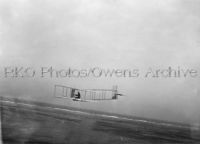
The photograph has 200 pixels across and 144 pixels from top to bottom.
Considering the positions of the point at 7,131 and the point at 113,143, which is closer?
the point at 7,131

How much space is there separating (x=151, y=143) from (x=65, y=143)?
140ft

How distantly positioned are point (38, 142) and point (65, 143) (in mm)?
7040

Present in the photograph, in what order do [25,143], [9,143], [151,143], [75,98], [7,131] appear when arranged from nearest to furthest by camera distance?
[9,143] → [25,143] → [7,131] → [151,143] → [75,98]

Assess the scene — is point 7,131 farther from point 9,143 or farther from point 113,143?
point 113,143

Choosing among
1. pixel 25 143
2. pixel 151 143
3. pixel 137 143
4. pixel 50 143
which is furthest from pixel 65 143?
pixel 151 143

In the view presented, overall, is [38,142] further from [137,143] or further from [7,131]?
[137,143]

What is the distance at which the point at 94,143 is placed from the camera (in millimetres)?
80938

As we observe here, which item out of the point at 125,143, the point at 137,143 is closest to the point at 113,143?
the point at 125,143

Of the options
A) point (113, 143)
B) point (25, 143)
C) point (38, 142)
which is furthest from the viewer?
point (113, 143)

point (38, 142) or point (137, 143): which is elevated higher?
point (38, 142)

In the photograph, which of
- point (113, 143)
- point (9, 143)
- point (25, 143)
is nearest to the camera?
point (9, 143)

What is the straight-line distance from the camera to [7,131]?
254ft

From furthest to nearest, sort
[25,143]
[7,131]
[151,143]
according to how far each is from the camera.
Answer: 1. [151,143]
2. [7,131]
3. [25,143]

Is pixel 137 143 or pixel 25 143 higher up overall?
pixel 25 143
